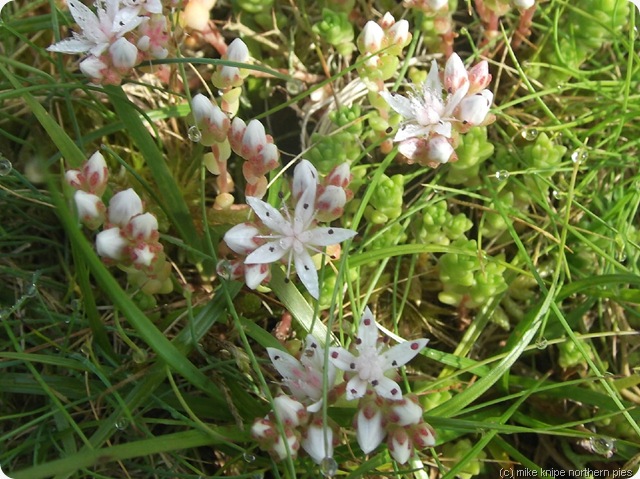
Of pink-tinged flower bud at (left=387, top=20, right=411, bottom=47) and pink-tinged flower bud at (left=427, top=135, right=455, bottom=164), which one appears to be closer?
pink-tinged flower bud at (left=427, top=135, right=455, bottom=164)

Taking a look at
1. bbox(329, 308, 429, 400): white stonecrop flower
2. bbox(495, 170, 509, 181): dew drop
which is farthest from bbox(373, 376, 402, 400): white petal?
bbox(495, 170, 509, 181): dew drop

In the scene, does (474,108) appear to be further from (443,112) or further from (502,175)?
(502,175)

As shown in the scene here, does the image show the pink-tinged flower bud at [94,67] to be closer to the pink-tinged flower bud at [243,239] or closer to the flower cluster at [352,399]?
the pink-tinged flower bud at [243,239]

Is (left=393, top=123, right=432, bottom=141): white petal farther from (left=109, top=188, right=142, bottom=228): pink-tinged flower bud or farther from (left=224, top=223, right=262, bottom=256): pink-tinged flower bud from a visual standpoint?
(left=109, top=188, right=142, bottom=228): pink-tinged flower bud

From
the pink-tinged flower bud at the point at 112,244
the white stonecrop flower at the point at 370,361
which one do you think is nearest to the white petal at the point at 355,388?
the white stonecrop flower at the point at 370,361

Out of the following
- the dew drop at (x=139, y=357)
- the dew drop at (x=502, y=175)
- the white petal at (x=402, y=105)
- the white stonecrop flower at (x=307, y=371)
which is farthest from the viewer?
the dew drop at (x=502, y=175)

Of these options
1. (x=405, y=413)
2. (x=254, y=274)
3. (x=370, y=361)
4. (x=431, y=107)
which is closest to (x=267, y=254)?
(x=254, y=274)
